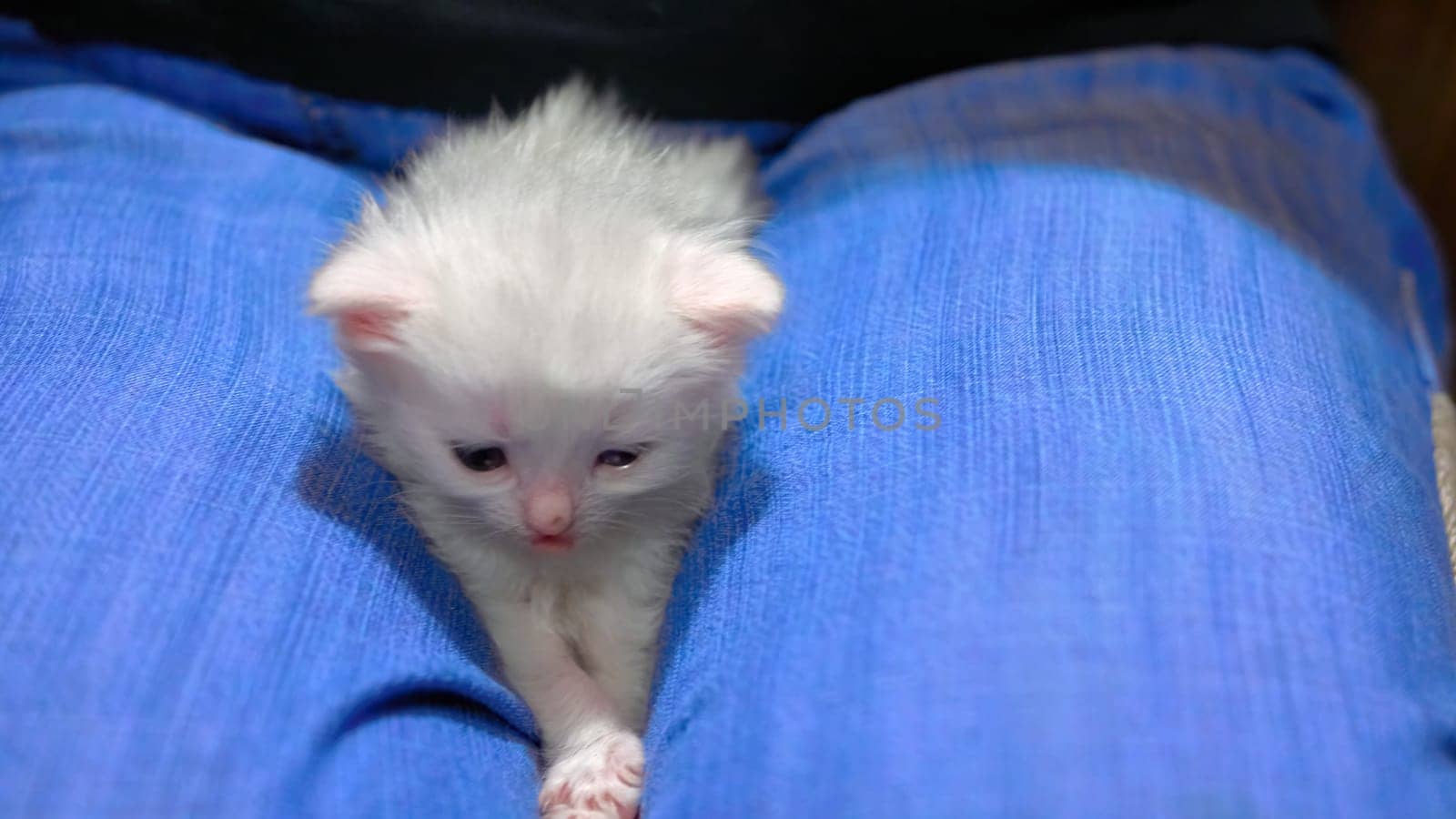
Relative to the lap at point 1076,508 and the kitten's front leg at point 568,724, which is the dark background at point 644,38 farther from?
the kitten's front leg at point 568,724

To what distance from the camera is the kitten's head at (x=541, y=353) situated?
0.91m

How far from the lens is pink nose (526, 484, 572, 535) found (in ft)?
3.14

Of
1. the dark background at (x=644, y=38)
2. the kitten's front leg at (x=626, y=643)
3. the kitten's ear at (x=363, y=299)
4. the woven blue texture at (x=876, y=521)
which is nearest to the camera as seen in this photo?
the woven blue texture at (x=876, y=521)

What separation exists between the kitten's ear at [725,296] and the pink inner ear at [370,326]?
0.76 feet

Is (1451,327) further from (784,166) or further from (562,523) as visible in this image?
(562,523)

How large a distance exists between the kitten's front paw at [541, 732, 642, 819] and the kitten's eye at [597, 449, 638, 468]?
233mm

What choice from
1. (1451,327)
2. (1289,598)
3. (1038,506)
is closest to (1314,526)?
(1289,598)

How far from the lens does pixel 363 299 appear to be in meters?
0.91

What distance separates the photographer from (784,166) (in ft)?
4.86

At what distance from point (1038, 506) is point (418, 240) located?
561 millimetres

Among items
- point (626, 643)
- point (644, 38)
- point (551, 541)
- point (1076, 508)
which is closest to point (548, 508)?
point (551, 541)

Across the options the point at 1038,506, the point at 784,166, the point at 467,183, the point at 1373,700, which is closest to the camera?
the point at 1373,700

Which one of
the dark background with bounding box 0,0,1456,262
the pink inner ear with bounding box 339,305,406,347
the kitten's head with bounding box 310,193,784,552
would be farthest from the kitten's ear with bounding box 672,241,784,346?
the dark background with bounding box 0,0,1456,262

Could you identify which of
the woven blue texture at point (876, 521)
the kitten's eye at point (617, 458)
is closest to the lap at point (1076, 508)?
the woven blue texture at point (876, 521)
